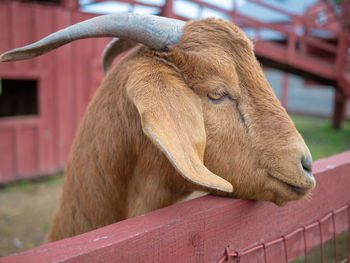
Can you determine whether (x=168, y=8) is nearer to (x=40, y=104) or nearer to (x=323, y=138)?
(x=40, y=104)

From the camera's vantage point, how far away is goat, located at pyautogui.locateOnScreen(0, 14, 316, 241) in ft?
4.33

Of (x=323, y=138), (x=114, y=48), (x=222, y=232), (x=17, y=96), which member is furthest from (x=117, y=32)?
(x=323, y=138)

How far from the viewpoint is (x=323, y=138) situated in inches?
370

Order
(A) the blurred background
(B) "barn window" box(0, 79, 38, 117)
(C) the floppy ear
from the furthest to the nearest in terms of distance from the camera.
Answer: (B) "barn window" box(0, 79, 38, 117), (A) the blurred background, (C) the floppy ear

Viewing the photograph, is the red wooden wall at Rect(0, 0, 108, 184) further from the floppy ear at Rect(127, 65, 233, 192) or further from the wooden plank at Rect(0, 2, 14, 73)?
the floppy ear at Rect(127, 65, 233, 192)

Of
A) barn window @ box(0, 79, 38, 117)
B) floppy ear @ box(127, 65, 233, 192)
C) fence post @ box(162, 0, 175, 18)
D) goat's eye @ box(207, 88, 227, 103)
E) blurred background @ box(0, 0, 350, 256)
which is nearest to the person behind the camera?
floppy ear @ box(127, 65, 233, 192)

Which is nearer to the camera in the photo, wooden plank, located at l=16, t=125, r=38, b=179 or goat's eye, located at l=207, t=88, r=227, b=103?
goat's eye, located at l=207, t=88, r=227, b=103

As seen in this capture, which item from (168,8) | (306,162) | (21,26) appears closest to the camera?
(306,162)

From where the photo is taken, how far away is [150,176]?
1684 mm

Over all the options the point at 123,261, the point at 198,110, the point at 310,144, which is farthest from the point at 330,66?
the point at 123,261

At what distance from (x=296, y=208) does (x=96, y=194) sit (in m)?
1.05

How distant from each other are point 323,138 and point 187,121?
9.15 meters

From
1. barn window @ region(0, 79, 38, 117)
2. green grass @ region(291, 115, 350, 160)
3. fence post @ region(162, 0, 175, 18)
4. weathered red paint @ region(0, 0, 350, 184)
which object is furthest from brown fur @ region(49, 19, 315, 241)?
barn window @ region(0, 79, 38, 117)

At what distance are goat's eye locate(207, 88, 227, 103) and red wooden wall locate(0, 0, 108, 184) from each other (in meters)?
4.83
